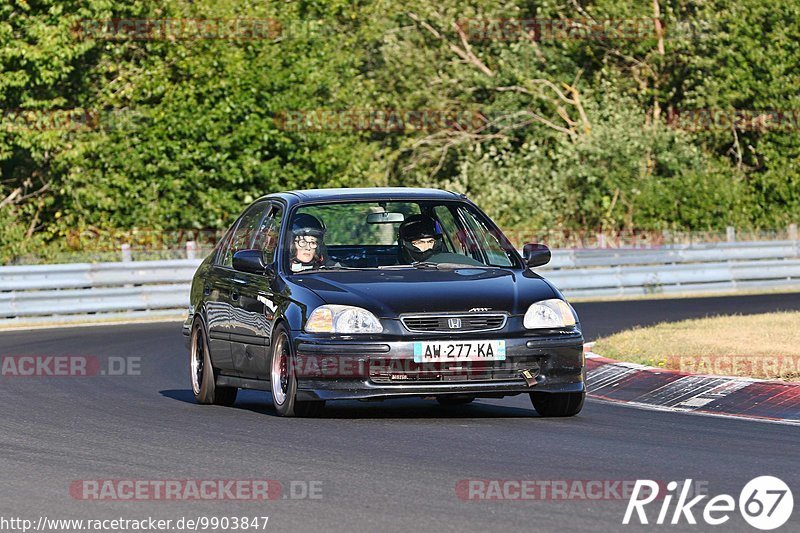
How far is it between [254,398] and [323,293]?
2931mm

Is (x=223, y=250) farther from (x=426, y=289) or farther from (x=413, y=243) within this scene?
(x=426, y=289)

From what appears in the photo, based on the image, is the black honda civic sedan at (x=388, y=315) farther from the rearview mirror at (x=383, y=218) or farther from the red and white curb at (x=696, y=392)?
the red and white curb at (x=696, y=392)

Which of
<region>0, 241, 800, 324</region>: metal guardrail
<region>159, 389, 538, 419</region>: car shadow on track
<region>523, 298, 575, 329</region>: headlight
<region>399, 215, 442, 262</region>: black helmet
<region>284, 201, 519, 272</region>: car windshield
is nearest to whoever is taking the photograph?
<region>523, 298, 575, 329</region>: headlight

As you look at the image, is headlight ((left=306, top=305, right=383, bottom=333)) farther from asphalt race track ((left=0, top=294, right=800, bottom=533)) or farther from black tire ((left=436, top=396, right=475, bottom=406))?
black tire ((left=436, top=396, right=475, bottom=406))

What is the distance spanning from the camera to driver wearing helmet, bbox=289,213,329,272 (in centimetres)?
1177

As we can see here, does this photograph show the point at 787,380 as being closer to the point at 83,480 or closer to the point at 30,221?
the point at 83,480

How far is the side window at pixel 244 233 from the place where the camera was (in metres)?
12.9

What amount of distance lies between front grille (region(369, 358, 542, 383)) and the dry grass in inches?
119

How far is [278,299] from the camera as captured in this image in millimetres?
11398

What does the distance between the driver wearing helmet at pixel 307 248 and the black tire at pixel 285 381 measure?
0.65 m

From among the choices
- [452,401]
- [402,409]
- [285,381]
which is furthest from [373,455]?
[452,401]

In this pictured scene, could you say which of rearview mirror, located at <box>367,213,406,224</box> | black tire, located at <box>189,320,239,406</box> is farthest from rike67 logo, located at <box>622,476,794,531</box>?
black tire, located at <box>189,320,239,406</box>

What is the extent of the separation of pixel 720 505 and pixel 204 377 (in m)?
6.30

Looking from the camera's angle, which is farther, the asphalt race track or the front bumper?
the front bumper
